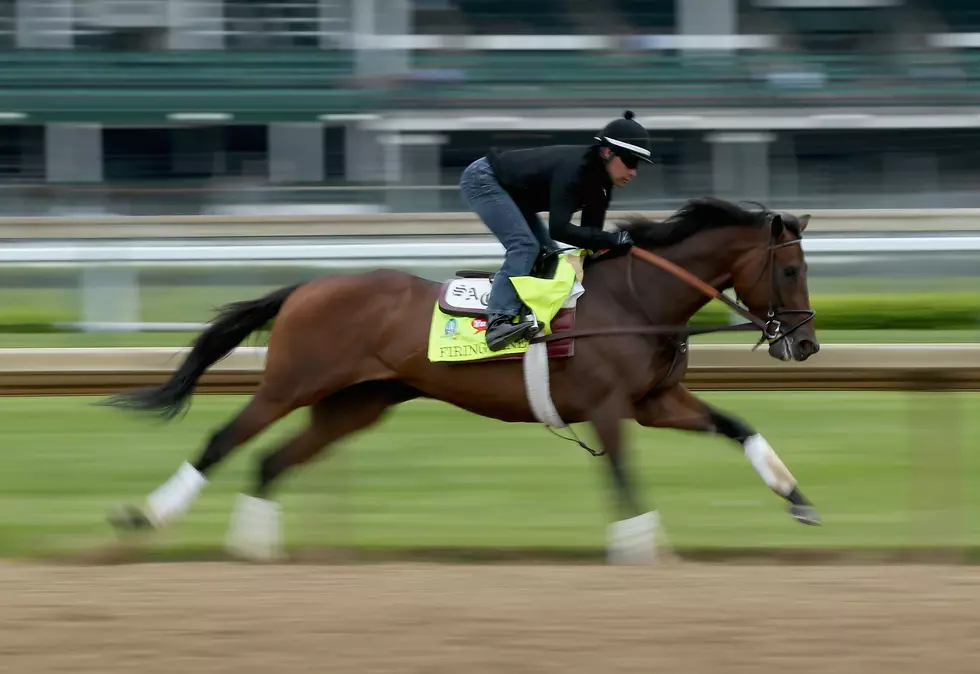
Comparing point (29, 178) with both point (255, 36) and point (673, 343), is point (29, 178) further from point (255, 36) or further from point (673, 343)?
point (673, 343)

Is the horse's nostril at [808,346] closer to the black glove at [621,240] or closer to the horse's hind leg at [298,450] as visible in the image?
the black glove at [621,240]

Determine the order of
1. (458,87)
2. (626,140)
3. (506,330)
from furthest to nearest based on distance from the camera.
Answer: (458,87)
(506,330)
(626,140)

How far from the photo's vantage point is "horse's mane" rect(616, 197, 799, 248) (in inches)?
227

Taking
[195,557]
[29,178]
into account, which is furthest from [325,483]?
[29,178]

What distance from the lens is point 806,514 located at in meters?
→ 5.61

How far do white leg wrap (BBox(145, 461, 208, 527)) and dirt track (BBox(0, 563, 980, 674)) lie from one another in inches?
13.1

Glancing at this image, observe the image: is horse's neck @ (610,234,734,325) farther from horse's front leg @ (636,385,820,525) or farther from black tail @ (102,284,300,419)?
black tail @ (102,284,300,419)

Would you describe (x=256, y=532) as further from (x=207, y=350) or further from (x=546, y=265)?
(x=546, y=265)

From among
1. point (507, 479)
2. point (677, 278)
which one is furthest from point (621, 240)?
point (507, 479)

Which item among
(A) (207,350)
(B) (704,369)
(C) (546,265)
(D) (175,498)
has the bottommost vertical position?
(D) (175,498)

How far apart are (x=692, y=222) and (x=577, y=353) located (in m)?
0.72

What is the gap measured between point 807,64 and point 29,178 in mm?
12311

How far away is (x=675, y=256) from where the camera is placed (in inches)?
228

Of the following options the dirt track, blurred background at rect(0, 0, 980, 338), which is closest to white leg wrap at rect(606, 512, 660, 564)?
the dirt track
